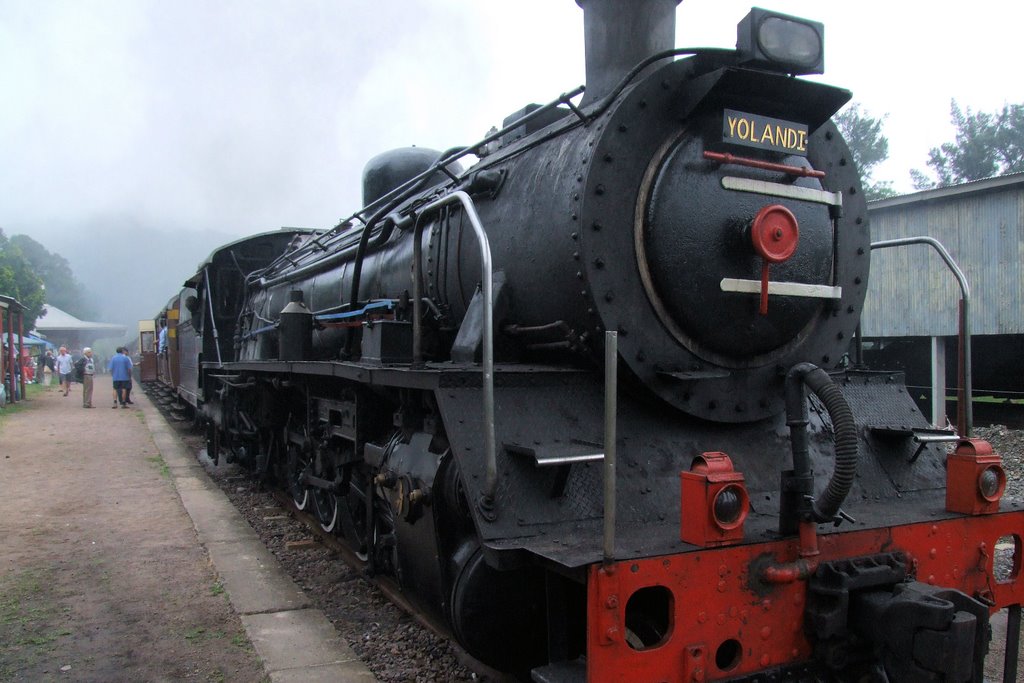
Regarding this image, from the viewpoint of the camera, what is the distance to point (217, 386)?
978cm

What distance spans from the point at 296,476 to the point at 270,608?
2.52 meters

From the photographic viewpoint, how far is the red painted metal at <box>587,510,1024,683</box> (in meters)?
2.20

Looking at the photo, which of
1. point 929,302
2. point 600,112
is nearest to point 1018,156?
point 929,302

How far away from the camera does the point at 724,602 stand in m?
2.40

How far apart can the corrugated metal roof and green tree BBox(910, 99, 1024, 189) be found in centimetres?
2836

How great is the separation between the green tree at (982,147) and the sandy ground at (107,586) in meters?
39.8

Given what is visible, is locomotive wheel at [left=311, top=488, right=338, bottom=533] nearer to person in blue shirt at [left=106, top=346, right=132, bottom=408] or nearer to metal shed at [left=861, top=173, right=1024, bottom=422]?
metal shed at [left=861, top=173, right=1024, bottom=422]

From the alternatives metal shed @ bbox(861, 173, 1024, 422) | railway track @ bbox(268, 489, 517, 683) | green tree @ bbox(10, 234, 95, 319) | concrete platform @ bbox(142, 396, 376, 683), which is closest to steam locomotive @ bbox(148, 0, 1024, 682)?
railway track @ bbox(268, 489, 517, 683)

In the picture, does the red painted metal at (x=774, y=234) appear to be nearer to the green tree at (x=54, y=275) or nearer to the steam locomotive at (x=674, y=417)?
the steam locomotive at (x=674, y=417)

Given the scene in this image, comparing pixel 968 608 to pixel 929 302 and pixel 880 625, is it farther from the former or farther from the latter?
pixel 929 302

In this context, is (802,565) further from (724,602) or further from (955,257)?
(955,257)

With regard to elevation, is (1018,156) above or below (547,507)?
above

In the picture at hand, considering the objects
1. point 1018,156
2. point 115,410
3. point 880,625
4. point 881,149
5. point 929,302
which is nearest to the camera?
point 880,625

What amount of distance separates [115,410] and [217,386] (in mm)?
11904
